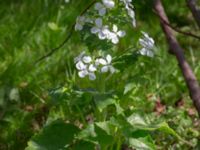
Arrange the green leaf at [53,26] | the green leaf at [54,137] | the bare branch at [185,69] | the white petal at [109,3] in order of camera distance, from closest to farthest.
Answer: the white petal at [109,3] < the green leaf at [54,137] < the bare branch at [185,69] < the green leaf at [53,26]

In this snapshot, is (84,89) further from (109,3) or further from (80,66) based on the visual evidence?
(109,3)

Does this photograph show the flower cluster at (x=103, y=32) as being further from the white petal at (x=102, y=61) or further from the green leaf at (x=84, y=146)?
the green leaf at (x=84, y=146)

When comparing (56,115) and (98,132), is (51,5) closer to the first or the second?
(56,115)

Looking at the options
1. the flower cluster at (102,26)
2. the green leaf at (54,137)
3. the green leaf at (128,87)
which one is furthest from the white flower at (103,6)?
the green leaf at (54,137)

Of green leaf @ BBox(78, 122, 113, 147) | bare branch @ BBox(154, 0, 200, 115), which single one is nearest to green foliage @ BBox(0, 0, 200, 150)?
green leaf @ BBox(78, 122, 113, 147)

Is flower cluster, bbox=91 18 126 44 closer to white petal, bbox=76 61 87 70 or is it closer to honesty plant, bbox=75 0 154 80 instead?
honesty plant, bbox=75 0 154 80
